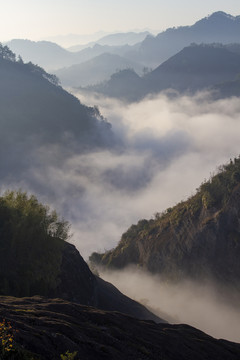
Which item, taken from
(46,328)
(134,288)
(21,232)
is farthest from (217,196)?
(46,328)

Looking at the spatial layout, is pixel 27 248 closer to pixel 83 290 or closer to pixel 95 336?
pixel 83 290

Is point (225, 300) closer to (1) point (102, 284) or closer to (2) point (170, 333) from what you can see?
(1) point (102, 284)

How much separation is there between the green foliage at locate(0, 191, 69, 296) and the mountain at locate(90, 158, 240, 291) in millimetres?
37208

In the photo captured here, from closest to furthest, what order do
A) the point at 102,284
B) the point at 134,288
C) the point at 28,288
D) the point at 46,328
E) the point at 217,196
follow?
1. the point at 46,328
2. the point at 28,288
3. the point at 102,284
4. the point at 217,196
5. the point at 134,288

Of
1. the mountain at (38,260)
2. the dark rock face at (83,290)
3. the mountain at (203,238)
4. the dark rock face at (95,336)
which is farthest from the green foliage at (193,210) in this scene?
the dark rock face at (95,336)

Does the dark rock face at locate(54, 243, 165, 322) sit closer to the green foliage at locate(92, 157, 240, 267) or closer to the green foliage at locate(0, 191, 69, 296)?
the green foliage at locate(0, 191, 69, 296)

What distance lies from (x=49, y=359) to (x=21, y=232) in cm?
2934

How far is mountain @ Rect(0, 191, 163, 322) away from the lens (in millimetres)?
40000

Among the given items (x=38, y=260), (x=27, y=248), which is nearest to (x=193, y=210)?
(x=38, y=260)

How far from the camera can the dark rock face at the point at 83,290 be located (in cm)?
4362

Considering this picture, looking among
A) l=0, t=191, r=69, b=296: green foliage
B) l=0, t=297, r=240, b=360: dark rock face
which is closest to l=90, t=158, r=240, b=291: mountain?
l=0, t=191, r=69, b=296: green foliage

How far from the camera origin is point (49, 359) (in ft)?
53.8

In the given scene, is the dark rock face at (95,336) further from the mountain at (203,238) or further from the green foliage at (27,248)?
the mountain at (203,238)

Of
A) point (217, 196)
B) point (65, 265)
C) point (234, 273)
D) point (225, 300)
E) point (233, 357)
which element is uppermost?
point (217, 196)
